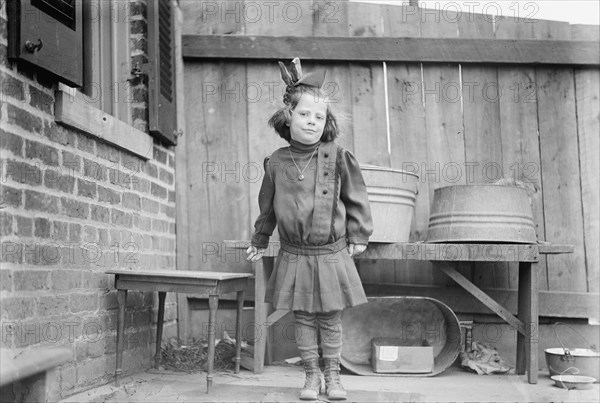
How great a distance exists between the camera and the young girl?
139 inches

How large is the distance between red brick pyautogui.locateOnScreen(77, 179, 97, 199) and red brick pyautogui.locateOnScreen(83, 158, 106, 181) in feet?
0.13

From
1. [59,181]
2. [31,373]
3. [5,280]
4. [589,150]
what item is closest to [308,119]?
[59,181]

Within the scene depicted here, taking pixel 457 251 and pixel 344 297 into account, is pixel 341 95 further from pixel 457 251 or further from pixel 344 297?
pixel 344 297

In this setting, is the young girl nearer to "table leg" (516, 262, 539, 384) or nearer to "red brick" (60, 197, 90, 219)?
"red brick" (60, 197, 90, 219)

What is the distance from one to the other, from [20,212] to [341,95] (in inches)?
98.3

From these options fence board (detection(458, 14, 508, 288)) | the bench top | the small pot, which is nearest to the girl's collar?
fence board (detection(458, 14, 508, 288))

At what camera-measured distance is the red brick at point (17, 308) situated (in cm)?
292

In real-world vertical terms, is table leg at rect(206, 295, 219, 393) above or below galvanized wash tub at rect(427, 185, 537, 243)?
below

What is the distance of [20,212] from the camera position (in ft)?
10.0

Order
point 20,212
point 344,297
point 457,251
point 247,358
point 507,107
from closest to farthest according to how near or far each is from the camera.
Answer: point 20,212, point 344,297, point 457,251, point 247,358, point 507,107

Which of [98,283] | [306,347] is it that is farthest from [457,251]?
[98,283]

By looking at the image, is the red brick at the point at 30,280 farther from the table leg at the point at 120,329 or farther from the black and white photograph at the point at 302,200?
the table leg at the point at 120,329

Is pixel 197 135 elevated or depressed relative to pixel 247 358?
elevated

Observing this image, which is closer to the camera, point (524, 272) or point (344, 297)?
point (344, 297)
